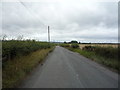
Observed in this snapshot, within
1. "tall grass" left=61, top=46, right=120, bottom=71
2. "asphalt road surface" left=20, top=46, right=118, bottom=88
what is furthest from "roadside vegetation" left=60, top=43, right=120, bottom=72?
"asphalt road surface" left=20, top=46, right=118, bottom=88

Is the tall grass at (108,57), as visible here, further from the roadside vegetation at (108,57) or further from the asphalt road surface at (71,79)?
the asphalt road surface at (71,79)

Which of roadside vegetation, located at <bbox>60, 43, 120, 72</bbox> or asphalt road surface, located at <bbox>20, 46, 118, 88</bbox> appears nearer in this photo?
asphalt road surface, located at <bbox>20, 46, 118, 88</bbox>

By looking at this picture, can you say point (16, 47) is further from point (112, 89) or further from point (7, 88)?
point (112, 89)

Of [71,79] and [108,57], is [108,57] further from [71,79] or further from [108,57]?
[71,79]

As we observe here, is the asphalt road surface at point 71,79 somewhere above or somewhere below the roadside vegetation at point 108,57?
below

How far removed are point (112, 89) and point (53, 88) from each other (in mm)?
2455

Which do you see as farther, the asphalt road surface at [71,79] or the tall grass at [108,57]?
the tall grass at [108,57]

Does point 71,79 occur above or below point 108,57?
below

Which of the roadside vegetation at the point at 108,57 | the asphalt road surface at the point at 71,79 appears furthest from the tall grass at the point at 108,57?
the asphalt road surface at the point at 71,79

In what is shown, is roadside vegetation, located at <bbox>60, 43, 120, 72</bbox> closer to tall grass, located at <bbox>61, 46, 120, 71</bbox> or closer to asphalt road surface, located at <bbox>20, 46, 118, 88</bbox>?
tall grass, located at <bbox>61, 46, 120, 71</bbox>

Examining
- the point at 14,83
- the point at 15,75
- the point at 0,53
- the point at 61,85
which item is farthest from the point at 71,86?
the point at 0,53

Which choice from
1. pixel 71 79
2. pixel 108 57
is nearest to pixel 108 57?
pixel 108 57

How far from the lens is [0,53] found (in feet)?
23.1

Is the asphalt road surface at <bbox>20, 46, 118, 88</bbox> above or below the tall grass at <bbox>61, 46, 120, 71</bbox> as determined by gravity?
below
